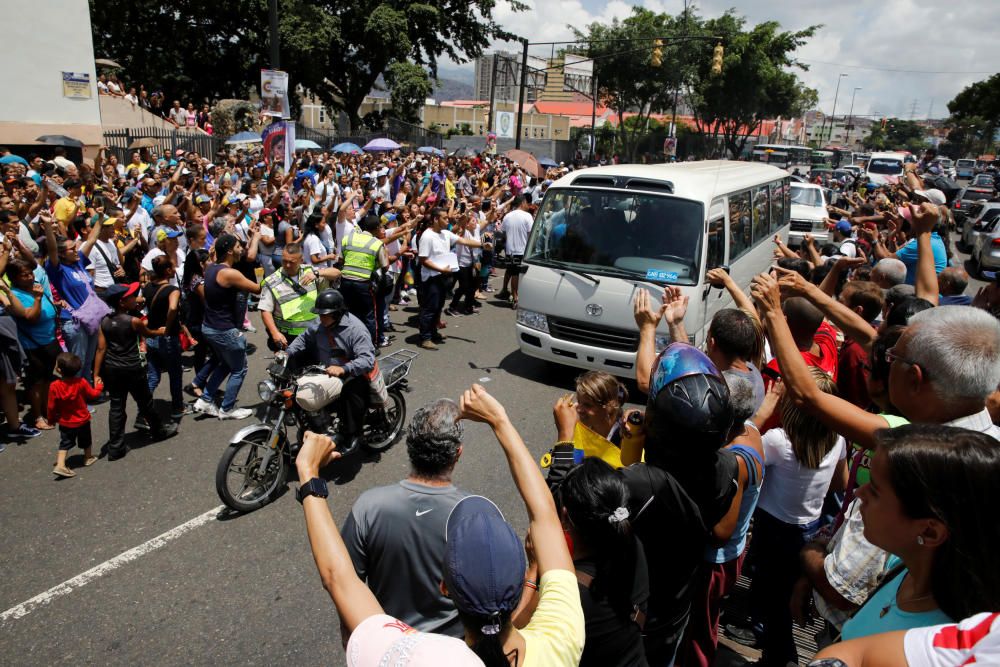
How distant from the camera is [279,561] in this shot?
4.20 m

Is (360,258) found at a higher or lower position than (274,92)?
lower

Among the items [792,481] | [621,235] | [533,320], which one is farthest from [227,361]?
[792,481]

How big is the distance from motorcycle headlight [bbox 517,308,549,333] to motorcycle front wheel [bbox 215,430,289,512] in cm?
333

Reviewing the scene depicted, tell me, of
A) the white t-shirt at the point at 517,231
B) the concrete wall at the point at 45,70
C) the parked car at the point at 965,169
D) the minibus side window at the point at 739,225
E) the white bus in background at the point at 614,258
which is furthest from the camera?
the parked car at the point at 965,169

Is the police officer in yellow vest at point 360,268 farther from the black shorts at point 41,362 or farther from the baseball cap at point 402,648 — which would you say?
the baseball cap at point 402,648

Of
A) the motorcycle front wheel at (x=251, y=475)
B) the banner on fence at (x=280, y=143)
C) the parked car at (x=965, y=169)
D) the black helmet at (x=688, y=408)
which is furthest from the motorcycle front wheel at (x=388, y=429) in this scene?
the parked car at (x=965, y=169)

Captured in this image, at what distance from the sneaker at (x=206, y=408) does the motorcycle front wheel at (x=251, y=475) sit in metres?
1.60

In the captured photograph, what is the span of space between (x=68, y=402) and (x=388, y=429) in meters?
2.53

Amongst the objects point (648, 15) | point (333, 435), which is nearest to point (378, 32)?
point (648, 15)

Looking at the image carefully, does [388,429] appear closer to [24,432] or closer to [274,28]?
[24,432]

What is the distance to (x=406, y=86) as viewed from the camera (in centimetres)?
3584

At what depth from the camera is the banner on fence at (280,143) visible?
13.6m

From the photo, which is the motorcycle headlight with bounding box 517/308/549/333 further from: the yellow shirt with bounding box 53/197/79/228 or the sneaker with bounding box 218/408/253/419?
the yellow shirt with bounding box 53/197/79/228

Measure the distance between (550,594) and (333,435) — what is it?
3.87m
